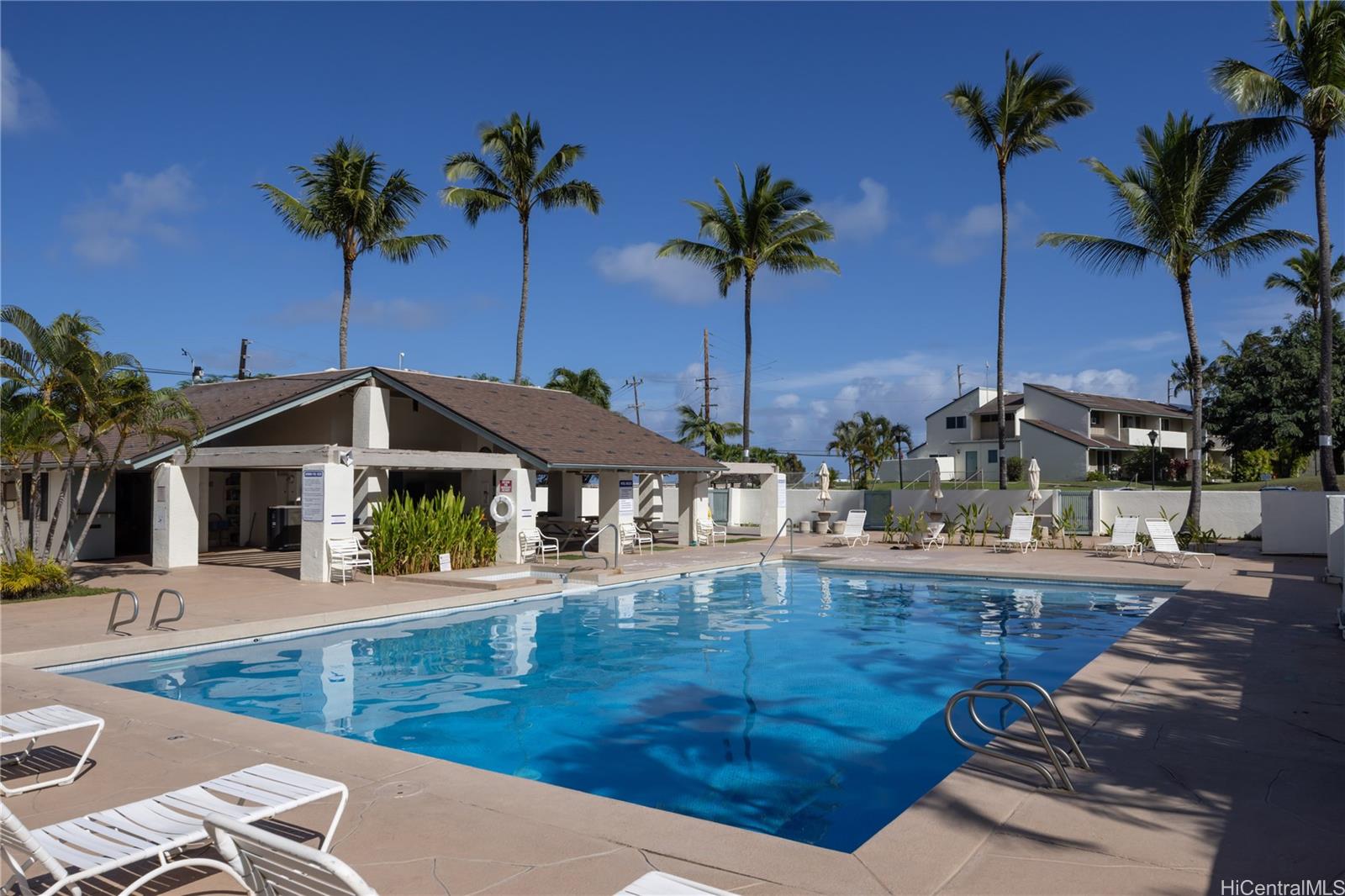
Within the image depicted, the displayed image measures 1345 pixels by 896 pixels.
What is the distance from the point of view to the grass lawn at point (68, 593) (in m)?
13.9

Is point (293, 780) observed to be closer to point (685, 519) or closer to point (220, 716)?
point (220, 716)

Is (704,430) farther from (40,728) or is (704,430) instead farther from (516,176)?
(40,728)

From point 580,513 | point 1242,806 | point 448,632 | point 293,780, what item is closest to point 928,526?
point 580,513

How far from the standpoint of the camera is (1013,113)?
94.9ft

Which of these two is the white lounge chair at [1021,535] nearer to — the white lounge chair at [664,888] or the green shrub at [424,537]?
the green shrub at [424,537]

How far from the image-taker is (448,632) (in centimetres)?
1316

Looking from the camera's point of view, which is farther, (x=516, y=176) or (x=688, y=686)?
(x=516, y=176)

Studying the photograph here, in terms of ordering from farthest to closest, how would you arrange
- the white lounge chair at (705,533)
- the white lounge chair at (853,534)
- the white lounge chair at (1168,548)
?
the white lounge chair at (705,533)
the white lounge chair at (853,534)
the white lounge chair at (1168,548)

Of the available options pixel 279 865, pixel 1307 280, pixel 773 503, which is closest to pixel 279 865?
pixel 279 865

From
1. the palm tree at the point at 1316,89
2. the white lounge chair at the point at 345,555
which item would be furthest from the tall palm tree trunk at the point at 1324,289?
the white lounge chair at the point at 345,555

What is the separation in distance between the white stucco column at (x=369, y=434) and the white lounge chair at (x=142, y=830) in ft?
52.1

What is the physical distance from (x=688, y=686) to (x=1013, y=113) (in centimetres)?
2529

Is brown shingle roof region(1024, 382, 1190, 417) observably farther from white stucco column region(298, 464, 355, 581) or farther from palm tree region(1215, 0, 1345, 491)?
white stucco column region(298, 464, 355, 581)

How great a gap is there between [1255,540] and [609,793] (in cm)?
2427
